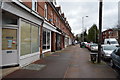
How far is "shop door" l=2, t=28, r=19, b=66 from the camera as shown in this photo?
6777 millimetres

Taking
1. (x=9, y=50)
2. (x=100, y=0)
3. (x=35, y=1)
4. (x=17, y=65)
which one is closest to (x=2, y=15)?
(x=9, y=50)

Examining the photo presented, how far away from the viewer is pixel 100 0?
29.8ft

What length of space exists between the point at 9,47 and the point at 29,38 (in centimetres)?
204

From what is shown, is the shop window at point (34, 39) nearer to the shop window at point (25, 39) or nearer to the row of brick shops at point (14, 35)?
the shop window at point (25, 39)

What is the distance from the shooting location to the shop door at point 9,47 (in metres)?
6.78

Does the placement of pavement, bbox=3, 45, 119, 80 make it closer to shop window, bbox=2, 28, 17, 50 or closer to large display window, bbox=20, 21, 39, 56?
shop window, bbox=2, 28, 17, 50

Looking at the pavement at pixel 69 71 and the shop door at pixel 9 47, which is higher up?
the shop door at pixel 9 47

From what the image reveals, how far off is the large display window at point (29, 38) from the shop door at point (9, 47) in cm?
65

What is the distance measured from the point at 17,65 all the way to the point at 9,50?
98 cm

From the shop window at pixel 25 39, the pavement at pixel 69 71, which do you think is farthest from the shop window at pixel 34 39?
the pavement at pixel 69 71

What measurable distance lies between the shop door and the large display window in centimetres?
65

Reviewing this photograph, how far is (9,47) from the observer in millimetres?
6980

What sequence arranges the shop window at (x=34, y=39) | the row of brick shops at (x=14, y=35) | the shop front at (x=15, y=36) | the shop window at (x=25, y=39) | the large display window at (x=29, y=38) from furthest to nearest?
1. the shop window at (x=34, y=39)
2. the large display window at (x=29, y=38)
3. the shop window at (x=25, y=39)
4. the shop front at (x=15, y=36)
5. the row of brick shops at (x=14, y=35)

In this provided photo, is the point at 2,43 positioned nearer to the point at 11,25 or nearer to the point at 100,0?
the point at 11,25
